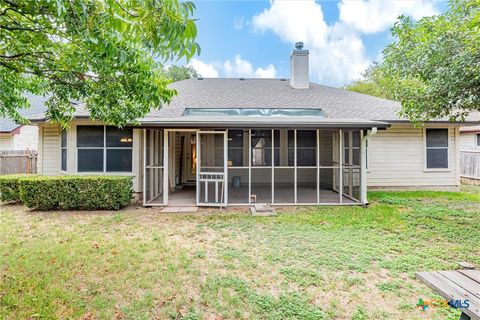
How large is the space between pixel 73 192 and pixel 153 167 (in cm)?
214

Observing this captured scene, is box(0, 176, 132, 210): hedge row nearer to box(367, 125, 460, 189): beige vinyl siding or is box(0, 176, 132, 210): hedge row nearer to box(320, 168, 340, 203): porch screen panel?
box(320, 168, 340, 203): porch screen panel

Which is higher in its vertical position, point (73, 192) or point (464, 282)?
point (73, 192)

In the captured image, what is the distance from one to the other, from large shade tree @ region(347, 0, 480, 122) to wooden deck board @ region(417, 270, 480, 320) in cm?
384

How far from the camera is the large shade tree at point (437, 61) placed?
4.55m

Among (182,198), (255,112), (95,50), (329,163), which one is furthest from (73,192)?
(329,163)

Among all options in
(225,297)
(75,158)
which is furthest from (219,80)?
(225,297)

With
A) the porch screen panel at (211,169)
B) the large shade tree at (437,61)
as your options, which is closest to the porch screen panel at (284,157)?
the porch screen panel at (211,169)

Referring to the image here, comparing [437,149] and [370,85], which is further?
[370,85]

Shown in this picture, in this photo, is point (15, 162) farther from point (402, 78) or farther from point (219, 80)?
point (402, 78)

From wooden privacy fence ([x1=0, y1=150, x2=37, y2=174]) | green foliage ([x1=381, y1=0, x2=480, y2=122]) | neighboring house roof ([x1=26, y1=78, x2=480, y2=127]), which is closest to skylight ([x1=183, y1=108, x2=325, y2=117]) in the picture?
neighboring house roof ([x1=26, y1=78, x2=480, y2=127])

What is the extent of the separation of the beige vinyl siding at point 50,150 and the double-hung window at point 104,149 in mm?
1238

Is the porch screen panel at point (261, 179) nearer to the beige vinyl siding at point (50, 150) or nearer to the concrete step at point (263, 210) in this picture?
the concrete step at point (263, 210)

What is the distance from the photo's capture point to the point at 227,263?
377 cm

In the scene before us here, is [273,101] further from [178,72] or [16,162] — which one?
[178,72]
